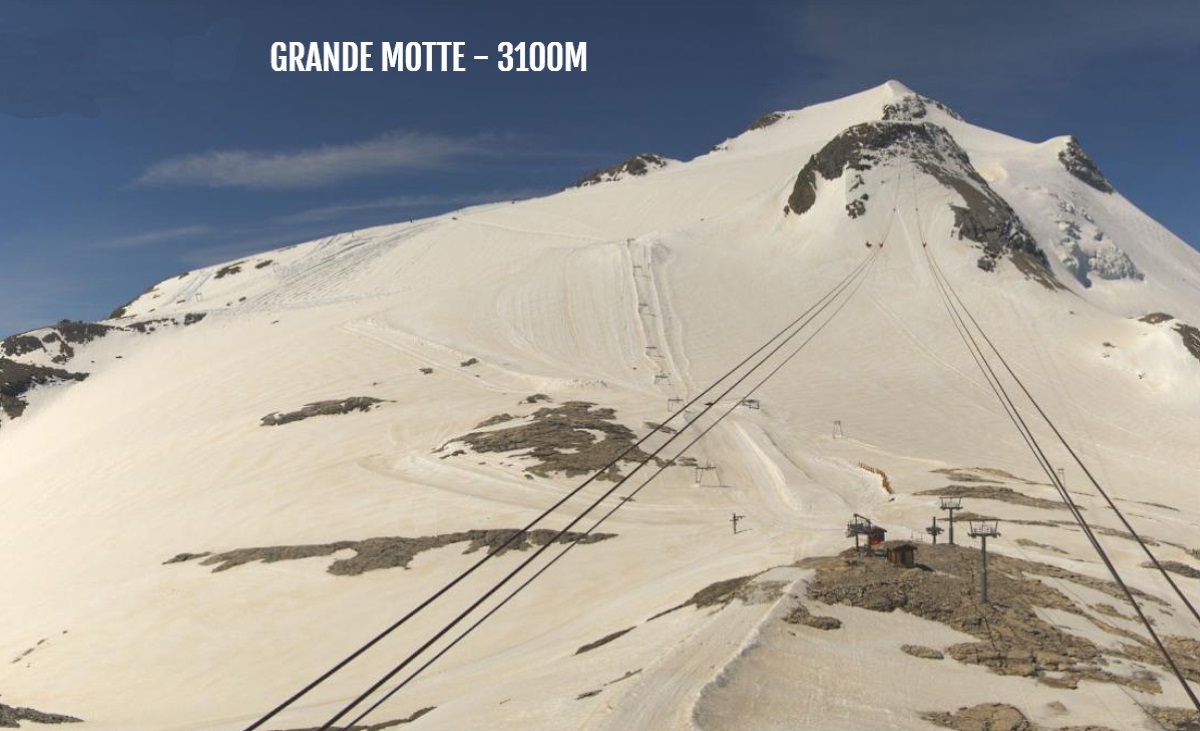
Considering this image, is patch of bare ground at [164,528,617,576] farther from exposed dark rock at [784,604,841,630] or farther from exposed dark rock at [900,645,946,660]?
exposed dark rock at [900,645,946,660]

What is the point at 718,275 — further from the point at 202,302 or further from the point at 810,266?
the point at 202,302

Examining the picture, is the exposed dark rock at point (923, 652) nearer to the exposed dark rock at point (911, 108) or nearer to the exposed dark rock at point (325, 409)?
the exposed dark rock at point (325, 409)

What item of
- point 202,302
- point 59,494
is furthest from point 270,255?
point 59,494

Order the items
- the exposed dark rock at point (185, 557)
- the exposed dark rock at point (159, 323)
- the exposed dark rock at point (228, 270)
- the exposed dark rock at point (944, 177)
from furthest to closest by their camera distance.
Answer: the exposed dark rock at point (228, 270)
the exposed dark rock at point (159, 323)
the exposed dark rock at point (944, 177)
the exposed dark rock at point (185, 557)

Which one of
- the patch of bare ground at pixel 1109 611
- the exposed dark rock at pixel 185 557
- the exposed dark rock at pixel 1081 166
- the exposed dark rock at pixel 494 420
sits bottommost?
the exposed dark rock at pixel 185 557

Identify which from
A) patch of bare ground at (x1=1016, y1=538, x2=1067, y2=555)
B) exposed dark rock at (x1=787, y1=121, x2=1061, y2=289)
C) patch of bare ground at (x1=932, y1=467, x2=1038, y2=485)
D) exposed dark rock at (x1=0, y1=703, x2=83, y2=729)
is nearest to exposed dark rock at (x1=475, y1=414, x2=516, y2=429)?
patch of bare ground at (x1=932, y1=467, x2=1038, y2=485)

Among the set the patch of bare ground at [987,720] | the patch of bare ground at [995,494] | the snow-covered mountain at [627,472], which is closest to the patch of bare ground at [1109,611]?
the snow-covered mountain at [627,472]
